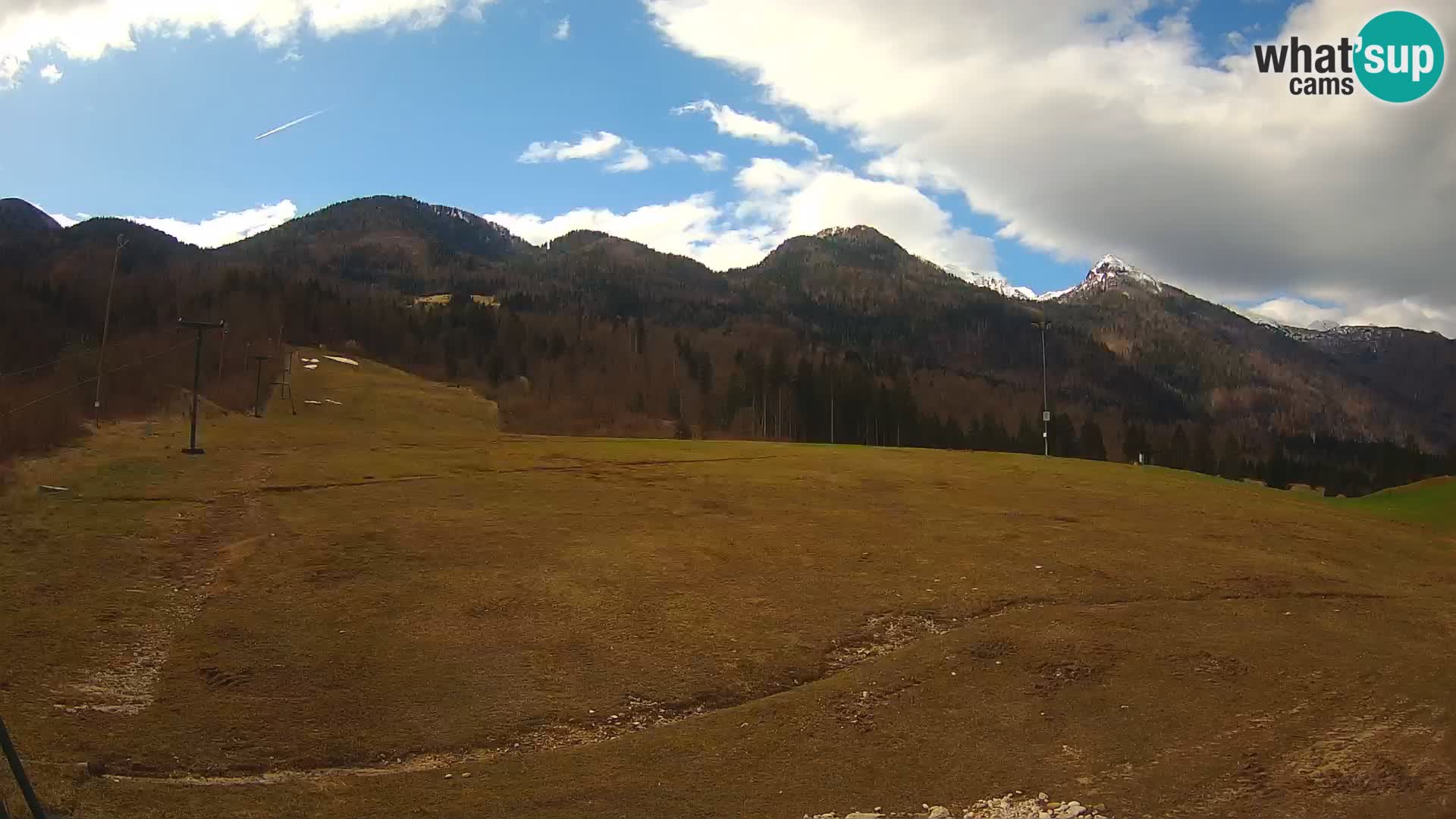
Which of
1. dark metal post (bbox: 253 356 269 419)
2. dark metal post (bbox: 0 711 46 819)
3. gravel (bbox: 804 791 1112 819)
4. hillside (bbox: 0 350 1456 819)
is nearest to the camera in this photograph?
dark metal post (bbox: 0 711 46 819)

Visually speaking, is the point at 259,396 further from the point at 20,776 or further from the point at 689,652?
the point at 20,776

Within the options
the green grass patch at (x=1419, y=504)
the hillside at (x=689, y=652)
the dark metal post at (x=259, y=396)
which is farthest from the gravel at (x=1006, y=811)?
the dark metal post at (x=259, y=396)

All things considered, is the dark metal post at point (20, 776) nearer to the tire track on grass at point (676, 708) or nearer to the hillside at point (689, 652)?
the hillside at point (689, 652)

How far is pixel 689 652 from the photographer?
21.6 m

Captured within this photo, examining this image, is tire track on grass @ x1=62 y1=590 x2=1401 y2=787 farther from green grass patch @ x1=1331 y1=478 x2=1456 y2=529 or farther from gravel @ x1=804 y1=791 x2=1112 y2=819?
green grass patch @ x1=1331 y1=478 x2=1456 y2=529

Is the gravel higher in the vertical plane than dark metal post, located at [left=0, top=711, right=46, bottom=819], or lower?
lower

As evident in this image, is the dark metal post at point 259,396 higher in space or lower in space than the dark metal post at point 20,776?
higher

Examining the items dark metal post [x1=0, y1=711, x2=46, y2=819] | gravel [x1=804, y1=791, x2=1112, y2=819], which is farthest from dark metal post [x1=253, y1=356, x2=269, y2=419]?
gravel [x1=804, y1=791, x2=1112, y2=819]

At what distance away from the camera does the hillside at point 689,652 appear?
15.2 metres

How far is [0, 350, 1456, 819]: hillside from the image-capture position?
15.2 meters

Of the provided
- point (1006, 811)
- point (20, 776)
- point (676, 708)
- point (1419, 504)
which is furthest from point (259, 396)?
point (1006, 811)

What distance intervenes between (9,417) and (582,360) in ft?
479

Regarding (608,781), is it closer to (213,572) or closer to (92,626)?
(92,626)

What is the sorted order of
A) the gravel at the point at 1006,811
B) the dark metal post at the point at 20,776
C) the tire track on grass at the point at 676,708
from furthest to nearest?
the tire track on grass at the point at 676,708
the gravel at the point at 1006,811
the dark metal post at the point at 20,776
